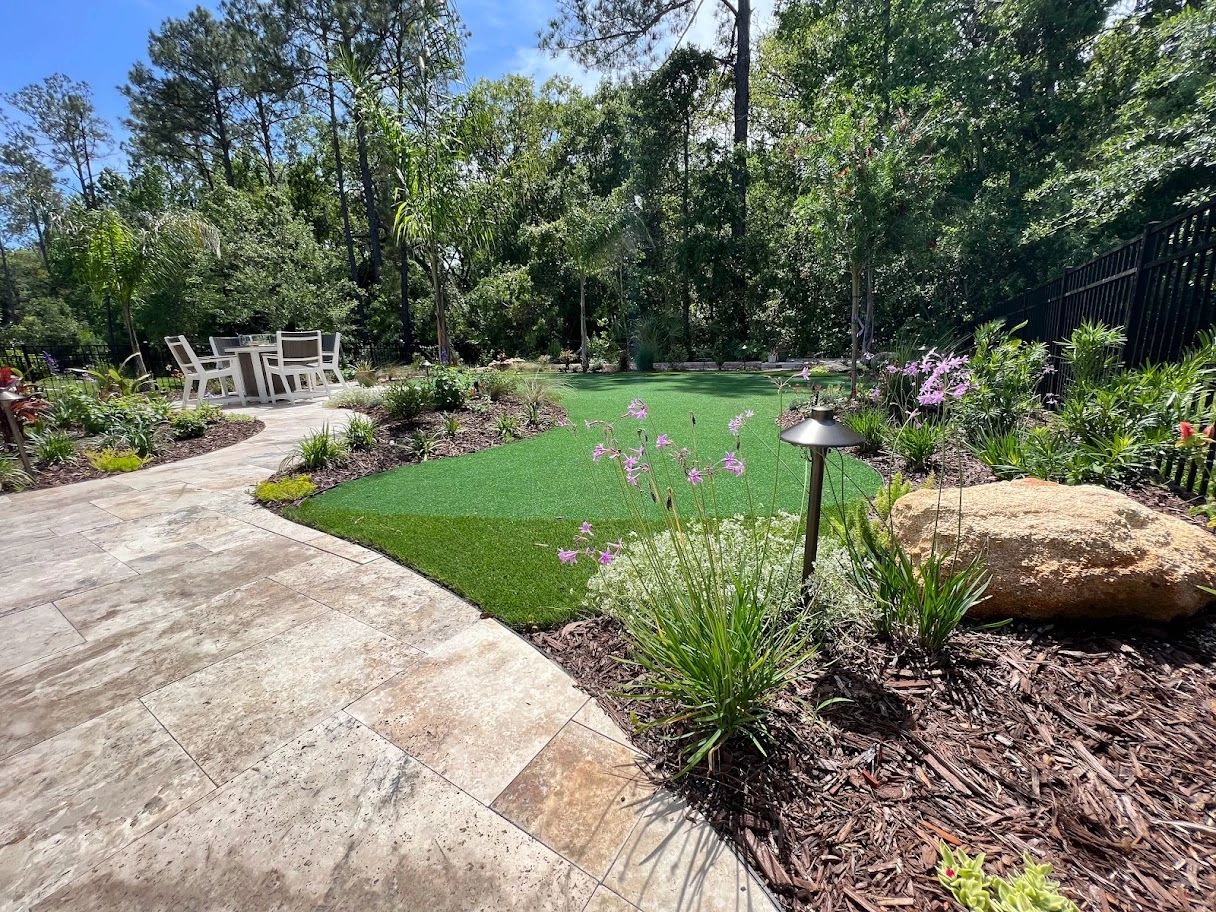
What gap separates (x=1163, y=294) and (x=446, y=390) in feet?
22.6

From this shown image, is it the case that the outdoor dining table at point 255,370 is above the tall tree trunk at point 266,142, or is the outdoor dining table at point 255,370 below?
below

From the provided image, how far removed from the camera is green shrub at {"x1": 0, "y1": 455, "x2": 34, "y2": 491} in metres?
4.68

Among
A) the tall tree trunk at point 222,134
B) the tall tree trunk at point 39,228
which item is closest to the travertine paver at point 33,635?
the tall tree trunk at point 222,134

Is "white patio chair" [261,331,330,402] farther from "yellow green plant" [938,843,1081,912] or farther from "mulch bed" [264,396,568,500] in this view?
"yellow green plant" [938,843,1081,912]

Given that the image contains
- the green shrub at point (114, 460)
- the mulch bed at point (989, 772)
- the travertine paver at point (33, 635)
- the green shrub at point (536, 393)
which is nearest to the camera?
the mulch bed at point (989, 772)

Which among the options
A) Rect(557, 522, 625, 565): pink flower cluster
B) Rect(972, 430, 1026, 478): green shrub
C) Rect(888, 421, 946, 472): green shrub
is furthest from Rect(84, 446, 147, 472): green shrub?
Rect(972, 430, 1026, 478): green shrub

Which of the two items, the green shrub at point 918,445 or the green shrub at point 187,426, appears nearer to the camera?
the green shrub at point 918,445

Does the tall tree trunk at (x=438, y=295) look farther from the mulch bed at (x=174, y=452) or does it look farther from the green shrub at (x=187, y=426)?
the green shrub at (x=187, y=426)

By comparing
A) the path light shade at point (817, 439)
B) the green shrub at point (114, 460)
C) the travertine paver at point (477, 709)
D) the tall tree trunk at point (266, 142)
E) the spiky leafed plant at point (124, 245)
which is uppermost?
the tall tree trunk at point (266, 142)

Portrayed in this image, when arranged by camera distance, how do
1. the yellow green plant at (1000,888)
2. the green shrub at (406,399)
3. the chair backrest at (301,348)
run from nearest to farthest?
the yellow green plant at (1000,888) → the green shrub at (406,399) → the chair backrest at (301,348)

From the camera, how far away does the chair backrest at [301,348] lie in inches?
366

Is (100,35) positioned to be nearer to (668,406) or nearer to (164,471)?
(164,471)

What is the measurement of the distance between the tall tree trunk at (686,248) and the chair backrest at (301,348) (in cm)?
936

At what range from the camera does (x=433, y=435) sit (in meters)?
5.86
